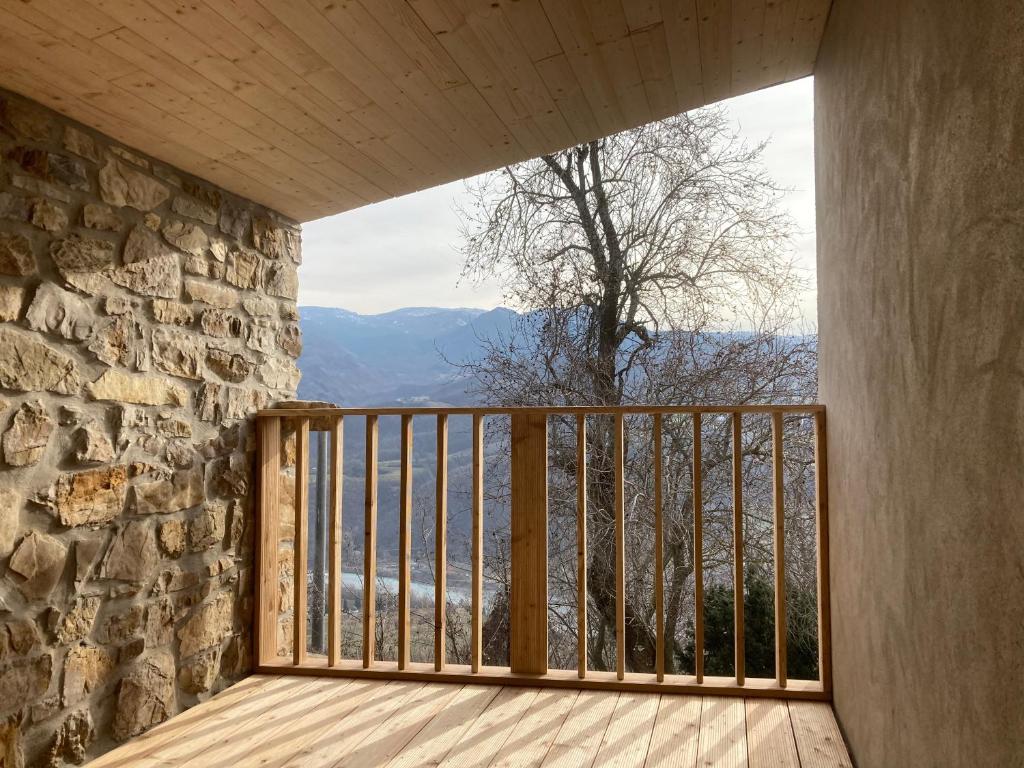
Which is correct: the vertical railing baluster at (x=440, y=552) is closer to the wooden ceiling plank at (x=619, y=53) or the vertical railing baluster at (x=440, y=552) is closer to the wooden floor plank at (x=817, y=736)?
the wooden floor plank at (x=817, y=736)

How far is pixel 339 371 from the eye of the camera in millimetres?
7805

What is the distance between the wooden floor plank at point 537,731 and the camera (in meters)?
2.36

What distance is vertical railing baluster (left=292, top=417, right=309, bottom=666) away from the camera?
332cm

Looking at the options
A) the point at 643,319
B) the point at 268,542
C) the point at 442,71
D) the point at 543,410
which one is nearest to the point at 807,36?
the point at 442,71

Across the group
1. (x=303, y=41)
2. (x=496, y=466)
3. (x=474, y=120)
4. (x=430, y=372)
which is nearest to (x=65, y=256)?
(x=303, y=41)

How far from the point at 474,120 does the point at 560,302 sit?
394cm

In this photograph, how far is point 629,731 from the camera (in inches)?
101

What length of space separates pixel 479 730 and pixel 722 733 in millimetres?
814

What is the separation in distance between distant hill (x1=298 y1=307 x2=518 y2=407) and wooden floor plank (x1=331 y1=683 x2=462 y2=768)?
166 inches

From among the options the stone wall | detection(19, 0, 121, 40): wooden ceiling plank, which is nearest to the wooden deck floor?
the stone wall

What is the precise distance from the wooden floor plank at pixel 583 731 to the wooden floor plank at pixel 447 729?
12.8 inches

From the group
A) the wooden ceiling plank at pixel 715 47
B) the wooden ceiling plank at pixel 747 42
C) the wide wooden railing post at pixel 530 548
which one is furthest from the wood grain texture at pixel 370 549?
the wooden ceiling plank at pixel 747 42

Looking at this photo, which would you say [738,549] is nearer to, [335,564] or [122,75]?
[335,564]

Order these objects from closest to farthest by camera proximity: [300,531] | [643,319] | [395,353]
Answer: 1. [300,531]
2. [643,319]
3. [395,353]
